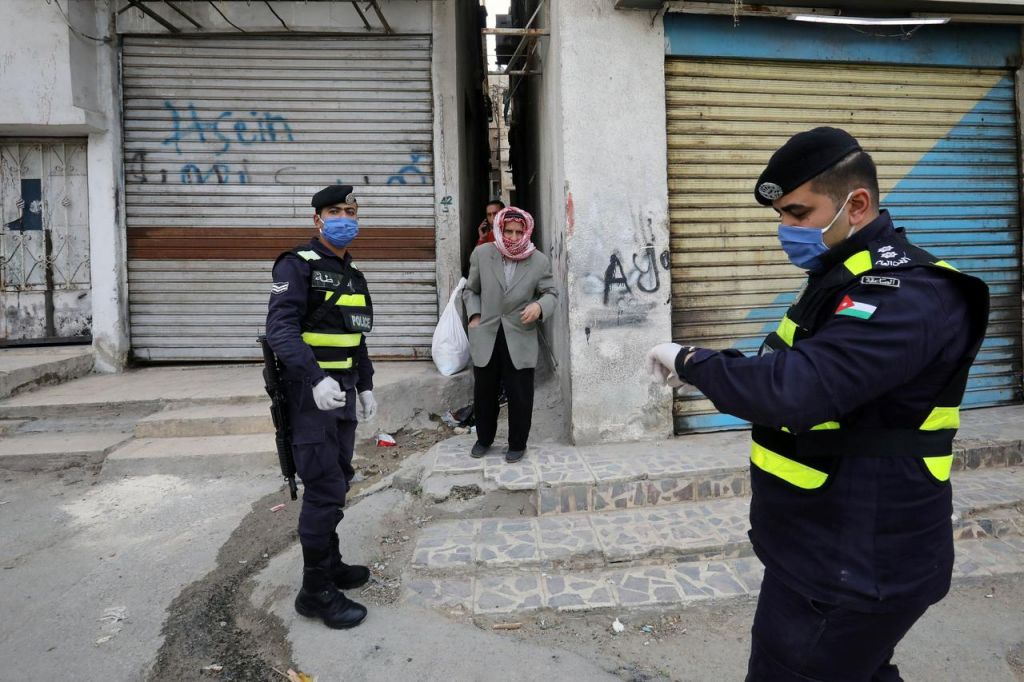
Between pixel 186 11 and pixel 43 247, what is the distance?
2.95m

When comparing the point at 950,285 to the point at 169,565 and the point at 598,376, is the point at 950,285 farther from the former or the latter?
the point at 169,565

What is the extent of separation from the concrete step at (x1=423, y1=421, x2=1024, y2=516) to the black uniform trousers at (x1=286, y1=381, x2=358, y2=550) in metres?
1.17

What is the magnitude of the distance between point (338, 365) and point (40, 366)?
4.58 m

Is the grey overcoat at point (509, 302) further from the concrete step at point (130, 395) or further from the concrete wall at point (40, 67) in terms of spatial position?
the concrete wall at point (40, 67)

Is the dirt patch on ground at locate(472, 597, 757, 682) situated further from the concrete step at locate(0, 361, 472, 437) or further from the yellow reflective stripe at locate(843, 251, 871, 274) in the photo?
the concrete step at locate(0, 361, 472, 437)

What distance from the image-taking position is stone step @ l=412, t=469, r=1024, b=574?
3.28 m

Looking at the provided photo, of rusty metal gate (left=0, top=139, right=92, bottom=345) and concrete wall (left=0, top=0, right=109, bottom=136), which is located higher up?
concrete wall (left=0, top=0, right=109, bottom=136)

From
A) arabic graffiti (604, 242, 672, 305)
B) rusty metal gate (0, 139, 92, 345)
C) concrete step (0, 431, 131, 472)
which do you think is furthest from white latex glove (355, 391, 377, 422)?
rusty metal gate (0, 139, 92, 345)

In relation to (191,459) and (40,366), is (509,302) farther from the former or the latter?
(40,366)

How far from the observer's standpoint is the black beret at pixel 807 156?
54.9 inches

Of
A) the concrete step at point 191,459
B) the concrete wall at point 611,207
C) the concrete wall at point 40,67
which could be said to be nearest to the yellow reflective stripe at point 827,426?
the concrete wall at point 611,207

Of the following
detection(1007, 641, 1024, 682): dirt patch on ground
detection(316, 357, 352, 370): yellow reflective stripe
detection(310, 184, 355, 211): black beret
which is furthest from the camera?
detection(310, 184, 355, 211): black beret

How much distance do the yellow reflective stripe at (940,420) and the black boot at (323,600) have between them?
2.44 meters

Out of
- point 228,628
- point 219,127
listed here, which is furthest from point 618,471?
point 219,127
